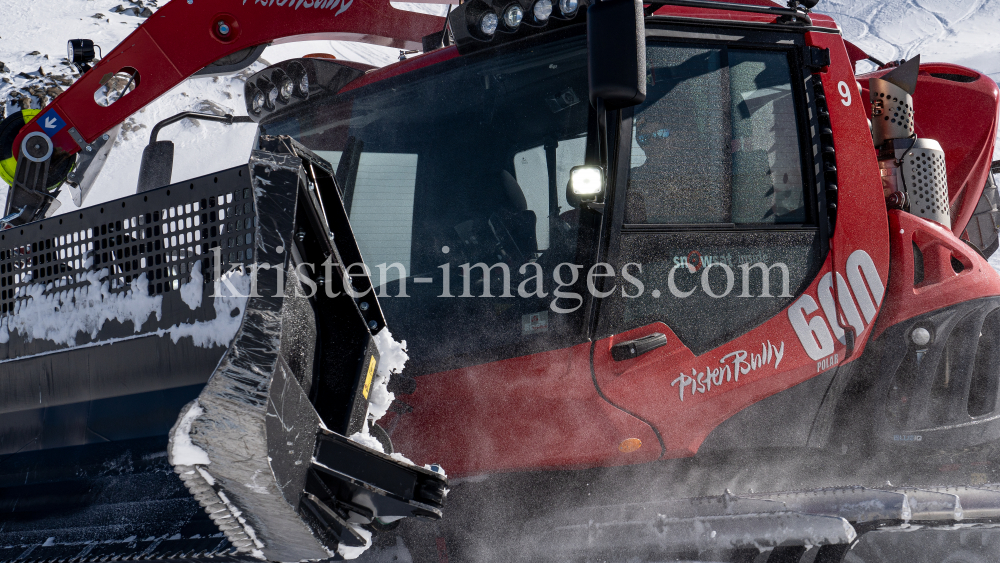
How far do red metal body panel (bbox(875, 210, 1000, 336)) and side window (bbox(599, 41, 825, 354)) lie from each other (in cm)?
41

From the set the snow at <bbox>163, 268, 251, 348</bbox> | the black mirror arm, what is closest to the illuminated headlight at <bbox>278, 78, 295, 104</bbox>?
the black mirror arm

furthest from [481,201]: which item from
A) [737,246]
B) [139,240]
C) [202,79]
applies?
[202,79]

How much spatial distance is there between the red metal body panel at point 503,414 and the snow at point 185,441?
3.01 ft

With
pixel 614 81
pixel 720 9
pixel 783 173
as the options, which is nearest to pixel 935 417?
pixel 783 173

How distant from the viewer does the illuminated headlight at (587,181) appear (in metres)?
2.28

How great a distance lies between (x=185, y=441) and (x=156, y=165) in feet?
7.27

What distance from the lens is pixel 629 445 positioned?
247 centimetres

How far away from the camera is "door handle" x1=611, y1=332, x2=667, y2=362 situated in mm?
2408

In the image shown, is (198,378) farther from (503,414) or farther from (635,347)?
(635,347)

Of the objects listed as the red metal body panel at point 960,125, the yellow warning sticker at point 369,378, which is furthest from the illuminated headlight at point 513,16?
the red metal body panel at point 960,125

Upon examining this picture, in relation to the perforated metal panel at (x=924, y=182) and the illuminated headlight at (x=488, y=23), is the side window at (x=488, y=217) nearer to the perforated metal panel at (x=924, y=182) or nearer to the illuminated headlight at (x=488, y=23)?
the illuminated headlight at (x=488, y=23)

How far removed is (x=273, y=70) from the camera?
3.10m

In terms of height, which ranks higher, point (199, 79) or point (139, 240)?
point (199, 79)

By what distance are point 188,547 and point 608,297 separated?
138cm
